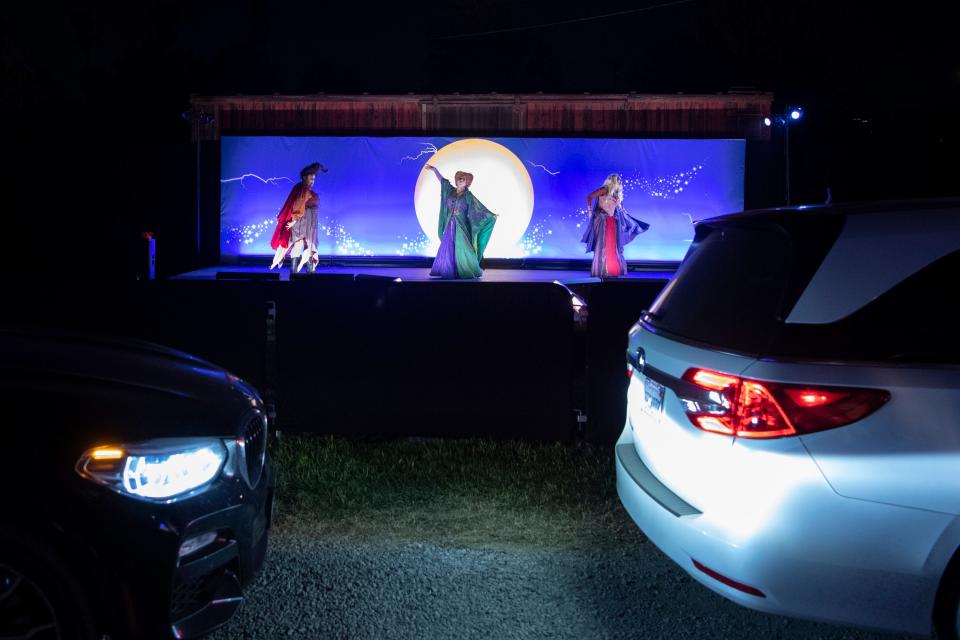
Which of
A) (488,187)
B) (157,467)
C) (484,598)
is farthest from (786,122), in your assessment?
(157,467)

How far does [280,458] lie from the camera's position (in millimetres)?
5895

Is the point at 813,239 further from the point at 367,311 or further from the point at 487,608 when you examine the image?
the point at 367,311

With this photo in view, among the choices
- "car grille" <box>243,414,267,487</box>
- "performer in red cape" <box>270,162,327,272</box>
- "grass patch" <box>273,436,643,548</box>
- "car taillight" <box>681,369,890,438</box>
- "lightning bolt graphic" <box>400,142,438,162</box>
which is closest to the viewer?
"car taillight" <box>681,369,890,438</box>

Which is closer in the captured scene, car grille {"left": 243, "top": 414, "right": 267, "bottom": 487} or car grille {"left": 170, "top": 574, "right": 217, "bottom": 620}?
car grille {"left": 170, "top": 574, "right": 217, "bottom": 620}

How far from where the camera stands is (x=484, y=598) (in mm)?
3672

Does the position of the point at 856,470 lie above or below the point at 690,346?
below

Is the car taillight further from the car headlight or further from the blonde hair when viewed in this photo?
the blonde hair

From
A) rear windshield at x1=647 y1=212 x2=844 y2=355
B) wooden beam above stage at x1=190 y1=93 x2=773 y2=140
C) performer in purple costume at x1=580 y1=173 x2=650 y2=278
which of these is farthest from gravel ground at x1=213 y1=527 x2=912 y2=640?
wooden beam above stage at x1=190 y1=93 x2=773 y2=140

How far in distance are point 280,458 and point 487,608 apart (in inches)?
107

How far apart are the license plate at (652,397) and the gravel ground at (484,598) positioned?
0.86 metres

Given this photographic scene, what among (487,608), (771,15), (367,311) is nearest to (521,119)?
(367,311)

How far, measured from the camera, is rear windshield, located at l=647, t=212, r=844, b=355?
2.79 metres

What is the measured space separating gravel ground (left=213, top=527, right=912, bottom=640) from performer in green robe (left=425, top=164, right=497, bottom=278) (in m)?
12.8

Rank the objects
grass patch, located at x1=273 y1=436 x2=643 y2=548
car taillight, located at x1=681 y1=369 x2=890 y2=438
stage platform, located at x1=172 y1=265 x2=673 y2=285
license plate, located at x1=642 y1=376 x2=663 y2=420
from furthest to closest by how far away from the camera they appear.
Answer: stage platform, located at x1=172 y1=265 x2=673 y2=285 < grass patch, located at x1=273 y1=436 x2=643 y2=548 < license plate, located at x1=642 y1=376 x2=663 y2=420 < car taillight, located at x1=681 y1=369 x2=890 y2=438
